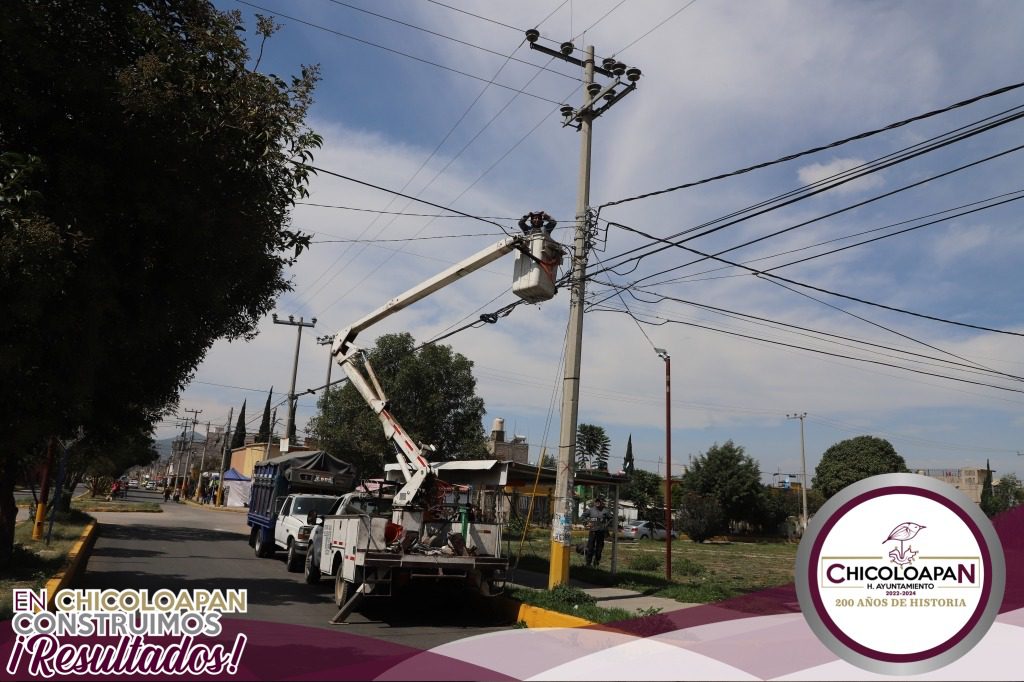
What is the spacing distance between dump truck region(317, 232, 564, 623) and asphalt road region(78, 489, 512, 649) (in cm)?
50

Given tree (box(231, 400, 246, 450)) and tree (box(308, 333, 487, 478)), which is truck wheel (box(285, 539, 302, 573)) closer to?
tree (box(308, 333, 487, 478))

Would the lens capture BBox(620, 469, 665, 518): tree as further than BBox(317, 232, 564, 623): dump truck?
Yes

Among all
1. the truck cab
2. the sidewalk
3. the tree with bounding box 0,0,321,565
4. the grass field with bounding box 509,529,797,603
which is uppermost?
the tree with bounding box 0,0,321,565

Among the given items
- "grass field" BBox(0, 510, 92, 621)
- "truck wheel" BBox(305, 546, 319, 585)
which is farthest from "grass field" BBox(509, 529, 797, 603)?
"grass field" BBox(0, 510, 92, 621)

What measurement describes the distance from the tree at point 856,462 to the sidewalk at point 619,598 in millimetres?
48645

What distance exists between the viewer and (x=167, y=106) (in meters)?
9.84

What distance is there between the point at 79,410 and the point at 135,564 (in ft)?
22.9

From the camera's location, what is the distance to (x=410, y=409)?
3591 centimetres

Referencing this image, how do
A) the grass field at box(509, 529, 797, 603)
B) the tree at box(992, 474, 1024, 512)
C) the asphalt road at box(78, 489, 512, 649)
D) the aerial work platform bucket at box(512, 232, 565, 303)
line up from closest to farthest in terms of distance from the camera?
the asphalt road at box(78, 489, 512, 649)
the aerial work platform bucket at box(512, 232, 565, 303)
the grass field at box(509, 529, 797, 603)
the tree at box(992, 474, 1024, 512)

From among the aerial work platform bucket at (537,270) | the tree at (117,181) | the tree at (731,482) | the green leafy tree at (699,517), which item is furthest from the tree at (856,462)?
the tree at (117,181)

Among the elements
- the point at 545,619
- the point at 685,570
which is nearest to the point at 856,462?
the point at 685,570

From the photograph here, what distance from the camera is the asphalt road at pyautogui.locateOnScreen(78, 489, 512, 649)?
10.7 metres

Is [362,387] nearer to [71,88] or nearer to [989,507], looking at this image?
[71,88]

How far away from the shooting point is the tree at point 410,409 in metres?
35.5
